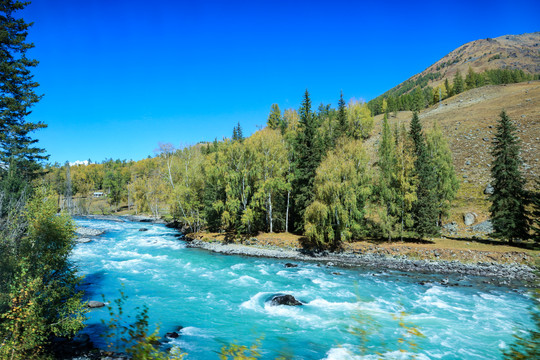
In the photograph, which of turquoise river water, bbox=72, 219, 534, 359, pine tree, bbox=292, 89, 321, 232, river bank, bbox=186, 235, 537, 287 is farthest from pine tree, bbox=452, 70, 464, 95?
turquoise river water, bbox=72, 219, 534, 359

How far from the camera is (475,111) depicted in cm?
7288

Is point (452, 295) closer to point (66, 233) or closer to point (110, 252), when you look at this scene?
point (66, 233)

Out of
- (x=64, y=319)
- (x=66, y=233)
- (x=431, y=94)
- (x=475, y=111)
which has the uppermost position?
(x=431, y=94)

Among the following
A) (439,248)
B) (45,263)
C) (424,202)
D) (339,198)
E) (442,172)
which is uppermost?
(442,172)

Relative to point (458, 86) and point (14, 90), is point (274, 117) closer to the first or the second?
point (14, 90)

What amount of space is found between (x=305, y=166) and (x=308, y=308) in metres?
22.4

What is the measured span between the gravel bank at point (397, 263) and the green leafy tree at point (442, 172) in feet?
39.4

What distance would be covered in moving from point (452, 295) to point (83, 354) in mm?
22213

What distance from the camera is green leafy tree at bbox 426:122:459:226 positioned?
36.1m

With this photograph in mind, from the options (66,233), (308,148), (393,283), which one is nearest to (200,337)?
(66,233)

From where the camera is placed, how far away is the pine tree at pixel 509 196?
87.7 feet

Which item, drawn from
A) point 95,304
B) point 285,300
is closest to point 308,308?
point 285,300

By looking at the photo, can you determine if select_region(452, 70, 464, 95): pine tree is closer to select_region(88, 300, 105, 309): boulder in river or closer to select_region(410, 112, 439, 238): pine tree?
select_region(410, 112, 439, 238): pine tree

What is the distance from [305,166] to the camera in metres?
36.9
